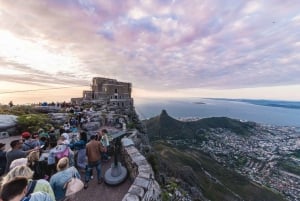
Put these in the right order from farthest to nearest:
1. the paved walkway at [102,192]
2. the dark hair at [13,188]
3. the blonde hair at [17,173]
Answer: the paved walkway at [102,192], the blonde hair at [17,173], the dark hair at [13,188]

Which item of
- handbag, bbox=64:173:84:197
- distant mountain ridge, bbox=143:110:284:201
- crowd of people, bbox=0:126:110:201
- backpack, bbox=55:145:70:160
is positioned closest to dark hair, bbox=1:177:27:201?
crowd of people, bbox=0:126:110:201

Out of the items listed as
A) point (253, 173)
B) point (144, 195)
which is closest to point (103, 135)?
point (144, 195)

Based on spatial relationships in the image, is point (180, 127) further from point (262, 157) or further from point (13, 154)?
point (13, 154)

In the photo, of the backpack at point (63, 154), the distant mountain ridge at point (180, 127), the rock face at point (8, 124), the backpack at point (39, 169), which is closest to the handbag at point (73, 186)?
the backpack at point (39, 169)

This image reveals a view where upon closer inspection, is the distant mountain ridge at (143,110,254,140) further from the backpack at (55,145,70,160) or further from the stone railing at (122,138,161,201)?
the backpack at (55,145,70,160)

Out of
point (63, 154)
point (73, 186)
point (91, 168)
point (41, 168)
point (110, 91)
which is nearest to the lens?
point (73, 186)

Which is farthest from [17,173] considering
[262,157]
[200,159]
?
[262,157]

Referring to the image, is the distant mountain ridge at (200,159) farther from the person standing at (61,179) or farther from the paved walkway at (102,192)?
the person standing at (61,179)
